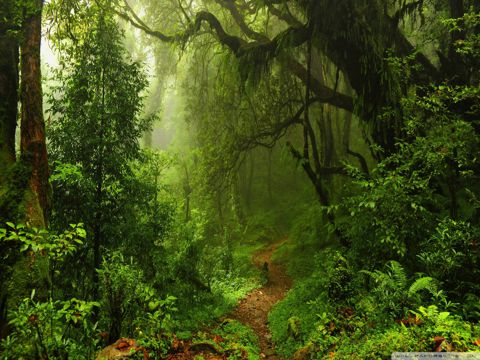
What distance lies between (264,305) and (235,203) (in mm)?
5440

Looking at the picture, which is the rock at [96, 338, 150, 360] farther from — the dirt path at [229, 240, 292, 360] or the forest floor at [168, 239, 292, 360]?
Result: the dirt path at [229, 240, 292, 360]

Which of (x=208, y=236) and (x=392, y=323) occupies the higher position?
(x=392, y=323)

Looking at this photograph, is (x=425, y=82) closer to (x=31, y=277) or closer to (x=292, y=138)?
(x=31, y=277)

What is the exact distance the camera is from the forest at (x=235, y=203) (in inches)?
195

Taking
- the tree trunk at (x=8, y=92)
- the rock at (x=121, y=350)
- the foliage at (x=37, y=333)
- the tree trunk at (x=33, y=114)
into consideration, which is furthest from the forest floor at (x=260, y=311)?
the tree trunk at (x=8, y=92)

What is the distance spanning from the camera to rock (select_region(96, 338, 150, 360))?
16.1ft

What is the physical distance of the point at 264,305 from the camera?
1115 centimetres

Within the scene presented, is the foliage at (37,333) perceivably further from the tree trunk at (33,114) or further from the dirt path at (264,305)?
the dirt path at (264,305)

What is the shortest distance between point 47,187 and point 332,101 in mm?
9028

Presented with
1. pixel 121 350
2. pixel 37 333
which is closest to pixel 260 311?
pixel 121 350

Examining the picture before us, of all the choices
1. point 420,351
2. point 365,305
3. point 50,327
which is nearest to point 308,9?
point 365,305

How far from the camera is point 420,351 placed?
13.4ft

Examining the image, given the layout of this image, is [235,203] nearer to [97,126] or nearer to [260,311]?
[260,311]

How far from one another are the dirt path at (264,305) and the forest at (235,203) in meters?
0.08
